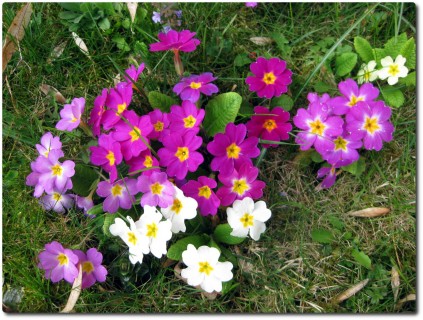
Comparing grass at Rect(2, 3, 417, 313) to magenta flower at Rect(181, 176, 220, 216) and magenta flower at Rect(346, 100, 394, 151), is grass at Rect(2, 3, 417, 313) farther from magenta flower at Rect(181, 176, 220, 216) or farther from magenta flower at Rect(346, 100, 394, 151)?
magenta flower at Rect(181, 176, 220, 216)

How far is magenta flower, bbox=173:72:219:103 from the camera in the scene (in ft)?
6.77

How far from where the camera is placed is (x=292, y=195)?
7.33ft

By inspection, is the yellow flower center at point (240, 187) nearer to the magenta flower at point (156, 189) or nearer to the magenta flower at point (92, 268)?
the magenta flower at point (156, 189)

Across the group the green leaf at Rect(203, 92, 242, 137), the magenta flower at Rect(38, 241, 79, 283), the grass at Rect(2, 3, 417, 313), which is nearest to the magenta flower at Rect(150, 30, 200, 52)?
the grass at Rect(2, 3, 417, 313)

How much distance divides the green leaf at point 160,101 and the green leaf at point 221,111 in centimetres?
15

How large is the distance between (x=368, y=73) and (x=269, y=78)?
451 millimetres

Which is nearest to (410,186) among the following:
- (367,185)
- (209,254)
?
(367,185)

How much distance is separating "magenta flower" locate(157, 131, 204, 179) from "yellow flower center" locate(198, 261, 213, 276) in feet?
1.06

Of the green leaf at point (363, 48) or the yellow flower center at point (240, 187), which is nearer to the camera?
the yellow flower center at point (240, 187)

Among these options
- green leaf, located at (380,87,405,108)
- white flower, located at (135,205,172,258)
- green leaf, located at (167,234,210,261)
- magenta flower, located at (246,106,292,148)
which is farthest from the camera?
green leaf, located at (380,87,405,108)

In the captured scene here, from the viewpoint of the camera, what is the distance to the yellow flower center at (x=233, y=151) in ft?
6.51

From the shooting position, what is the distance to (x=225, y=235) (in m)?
2.06

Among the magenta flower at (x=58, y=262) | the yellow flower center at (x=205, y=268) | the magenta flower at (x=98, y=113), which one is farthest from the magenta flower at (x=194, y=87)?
the magenta flower at (x=58, y=262)

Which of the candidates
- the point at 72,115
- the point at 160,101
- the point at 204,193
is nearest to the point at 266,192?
the point at 204,193
